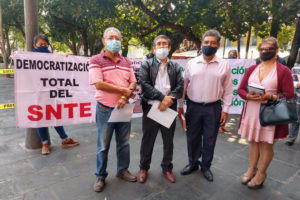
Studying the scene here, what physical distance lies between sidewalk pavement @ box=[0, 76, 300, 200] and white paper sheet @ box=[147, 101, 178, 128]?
85 cm

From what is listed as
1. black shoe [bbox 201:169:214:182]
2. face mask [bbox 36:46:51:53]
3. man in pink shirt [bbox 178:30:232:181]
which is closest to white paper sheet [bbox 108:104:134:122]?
man in pink shirt [bbox 178:30:232:181]

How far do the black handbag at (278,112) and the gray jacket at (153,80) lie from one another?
105cm

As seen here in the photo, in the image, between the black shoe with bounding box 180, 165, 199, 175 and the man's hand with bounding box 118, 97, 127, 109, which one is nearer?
the man's hand with bounding box 118, 97, 127, 109

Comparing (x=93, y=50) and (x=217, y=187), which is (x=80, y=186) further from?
(x=93, y=50)

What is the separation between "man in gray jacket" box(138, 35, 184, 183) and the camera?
2689 mm

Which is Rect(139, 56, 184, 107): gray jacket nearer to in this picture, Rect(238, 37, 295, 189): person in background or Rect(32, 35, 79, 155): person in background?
Rect(238, 37, 295, 189): person in background

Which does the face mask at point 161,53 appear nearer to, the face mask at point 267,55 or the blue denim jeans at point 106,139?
the blue denim jeans at point 106,139

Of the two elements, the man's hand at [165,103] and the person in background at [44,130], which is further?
the person in background at [44,130]

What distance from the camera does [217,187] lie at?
281cm

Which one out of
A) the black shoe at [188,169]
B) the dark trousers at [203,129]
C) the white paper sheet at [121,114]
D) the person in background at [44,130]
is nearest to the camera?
the white paper sheet at [121,114]

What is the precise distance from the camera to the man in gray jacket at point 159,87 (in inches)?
106

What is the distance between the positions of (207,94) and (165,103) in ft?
1.98

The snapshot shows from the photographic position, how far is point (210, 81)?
9.14ft

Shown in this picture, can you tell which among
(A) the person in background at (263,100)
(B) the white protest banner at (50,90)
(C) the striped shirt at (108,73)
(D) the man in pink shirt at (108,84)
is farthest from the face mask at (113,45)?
(A) the person in background at (263,100)
